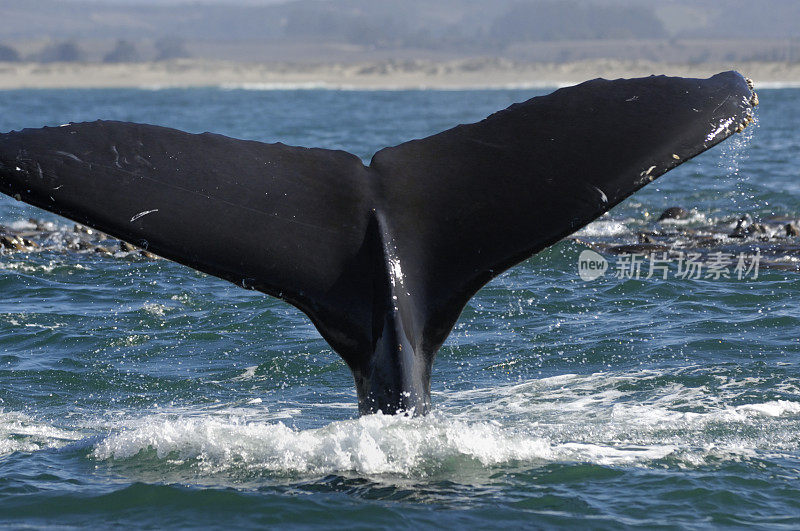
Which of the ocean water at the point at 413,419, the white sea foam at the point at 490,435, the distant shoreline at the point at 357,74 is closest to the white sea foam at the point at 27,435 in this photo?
the ocean water at the point at 413,419

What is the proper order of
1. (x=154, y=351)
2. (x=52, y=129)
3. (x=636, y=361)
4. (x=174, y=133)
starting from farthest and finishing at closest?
1. (x=154, y=351)
2. (x=636, y=361)
3. (x=174, y=133)
4. (x=52, y=129)

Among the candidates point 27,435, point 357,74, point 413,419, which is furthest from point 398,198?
point 357,74

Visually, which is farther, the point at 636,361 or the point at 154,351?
the point at 154,351

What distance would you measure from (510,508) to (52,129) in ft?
9.40

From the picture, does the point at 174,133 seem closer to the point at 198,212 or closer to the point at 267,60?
the point at 198,212

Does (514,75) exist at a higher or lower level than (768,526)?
higher

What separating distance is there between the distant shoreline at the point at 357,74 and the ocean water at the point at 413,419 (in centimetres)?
11504

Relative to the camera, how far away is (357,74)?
497ft

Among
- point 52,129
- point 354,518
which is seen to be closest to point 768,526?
point 354,518

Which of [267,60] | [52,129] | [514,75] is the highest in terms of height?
[267,60]

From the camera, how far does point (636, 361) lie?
908 centimetres

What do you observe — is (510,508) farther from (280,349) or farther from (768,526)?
(280,349)

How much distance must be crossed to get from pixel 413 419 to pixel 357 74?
148211 millimetres

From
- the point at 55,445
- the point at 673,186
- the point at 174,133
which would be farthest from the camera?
the point at 673,186
